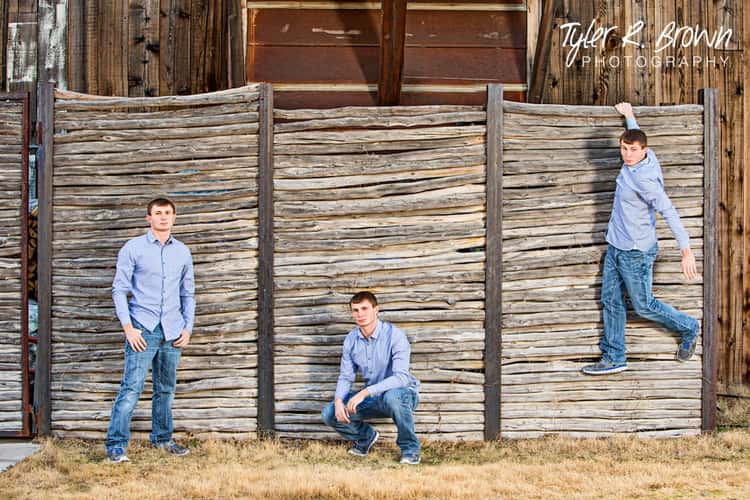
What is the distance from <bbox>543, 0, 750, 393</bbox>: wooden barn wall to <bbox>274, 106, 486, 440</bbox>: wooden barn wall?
2.05m

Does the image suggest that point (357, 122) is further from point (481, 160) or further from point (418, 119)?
point (481, 160)

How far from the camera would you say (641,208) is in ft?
19.5

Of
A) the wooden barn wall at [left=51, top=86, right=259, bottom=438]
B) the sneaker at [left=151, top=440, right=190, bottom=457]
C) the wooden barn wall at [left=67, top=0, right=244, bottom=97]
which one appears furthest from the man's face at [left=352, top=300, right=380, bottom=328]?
the wooden barn wall at [left=67, top=0, right=244, bottom=97]

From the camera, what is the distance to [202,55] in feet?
24.9

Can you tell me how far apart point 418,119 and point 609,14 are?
261cm

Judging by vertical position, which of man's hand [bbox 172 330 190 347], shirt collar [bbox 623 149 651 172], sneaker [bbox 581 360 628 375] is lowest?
sneaker [bbox 581 360 628 375]

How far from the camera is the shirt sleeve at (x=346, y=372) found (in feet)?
18.4

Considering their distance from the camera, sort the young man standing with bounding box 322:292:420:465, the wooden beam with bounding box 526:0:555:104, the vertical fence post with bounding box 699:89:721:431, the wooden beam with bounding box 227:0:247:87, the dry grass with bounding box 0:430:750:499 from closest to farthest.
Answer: the dry grass with bounding box 0:430:750:499
the young man standing with bounding box 322:292:420:465
the vertical fence post with bounding box 699:89:721:431
the wooden beam with bounding box 526:0:555:104
the wooden beam with bounding box 227:0:247:87

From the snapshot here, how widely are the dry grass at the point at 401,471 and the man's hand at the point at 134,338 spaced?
75 cm

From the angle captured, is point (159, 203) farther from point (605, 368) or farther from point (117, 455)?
point (605, 368)

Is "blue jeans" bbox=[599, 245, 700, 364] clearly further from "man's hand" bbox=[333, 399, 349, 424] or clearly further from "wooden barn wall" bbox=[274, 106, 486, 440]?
"man's hand" bbox=[333, 399, 349, 424]

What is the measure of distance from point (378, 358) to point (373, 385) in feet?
0.67

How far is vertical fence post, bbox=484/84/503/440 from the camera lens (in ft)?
19.9

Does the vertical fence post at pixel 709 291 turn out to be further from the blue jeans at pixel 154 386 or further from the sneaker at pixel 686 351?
the blue jeans at pixel 154 386
